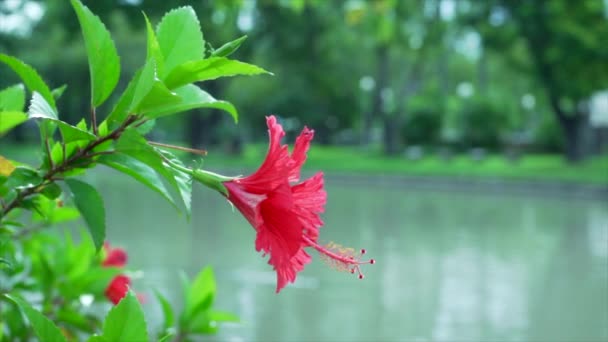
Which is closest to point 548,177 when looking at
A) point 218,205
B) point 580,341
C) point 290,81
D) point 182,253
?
point 218,205

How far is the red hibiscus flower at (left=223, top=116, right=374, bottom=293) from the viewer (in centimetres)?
96

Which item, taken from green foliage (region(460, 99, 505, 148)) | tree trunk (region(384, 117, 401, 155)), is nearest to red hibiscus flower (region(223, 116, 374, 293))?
tree trunk (region(384, 117, 401, 155))

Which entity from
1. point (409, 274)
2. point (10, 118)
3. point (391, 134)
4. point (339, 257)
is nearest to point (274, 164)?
point (339, 257)

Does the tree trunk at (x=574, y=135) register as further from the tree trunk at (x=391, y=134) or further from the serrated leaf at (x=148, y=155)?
the serrated leaf at (x=148, y=155)

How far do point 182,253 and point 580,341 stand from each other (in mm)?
4489

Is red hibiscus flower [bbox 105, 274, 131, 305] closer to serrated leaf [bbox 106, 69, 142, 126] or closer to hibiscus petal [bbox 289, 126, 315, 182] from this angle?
serrated leaf [bbox 106, 69, 142, 126]

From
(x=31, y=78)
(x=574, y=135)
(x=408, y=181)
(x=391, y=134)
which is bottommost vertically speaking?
(x=31, y=78)

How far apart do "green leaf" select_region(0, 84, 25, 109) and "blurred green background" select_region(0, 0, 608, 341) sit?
3837 millimetres

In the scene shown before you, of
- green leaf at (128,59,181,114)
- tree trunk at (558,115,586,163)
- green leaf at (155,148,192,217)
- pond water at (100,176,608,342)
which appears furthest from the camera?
tree trunk at (558,115,586,163)

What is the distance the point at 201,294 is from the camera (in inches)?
91.9

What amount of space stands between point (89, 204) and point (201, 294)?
1.20m

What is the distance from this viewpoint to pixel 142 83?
3.16 ft

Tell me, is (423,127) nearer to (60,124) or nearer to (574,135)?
(574,135)

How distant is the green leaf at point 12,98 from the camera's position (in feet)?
4.68
